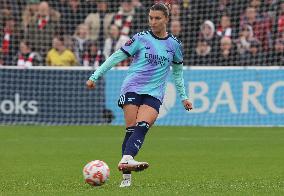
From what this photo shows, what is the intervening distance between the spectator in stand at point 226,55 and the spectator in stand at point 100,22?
2.85 metres

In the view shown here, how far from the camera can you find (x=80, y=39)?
22.4 m

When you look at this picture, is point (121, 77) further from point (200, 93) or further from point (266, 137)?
point (266, 137)

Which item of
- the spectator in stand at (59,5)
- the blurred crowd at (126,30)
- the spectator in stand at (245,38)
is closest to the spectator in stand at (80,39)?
the blurred crowd at (126,30)

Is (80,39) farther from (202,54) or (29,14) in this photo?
(202,54)

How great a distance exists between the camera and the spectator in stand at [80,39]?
22.3 m

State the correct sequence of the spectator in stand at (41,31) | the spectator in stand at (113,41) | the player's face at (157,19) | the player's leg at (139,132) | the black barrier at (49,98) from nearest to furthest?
the player's leg at (139,132), the player's face at (157,19), the black barrier at (49,98), the spectator in stand at (113,41), the spectator in stand at (41,31)

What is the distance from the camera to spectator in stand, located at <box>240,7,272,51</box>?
21.7m

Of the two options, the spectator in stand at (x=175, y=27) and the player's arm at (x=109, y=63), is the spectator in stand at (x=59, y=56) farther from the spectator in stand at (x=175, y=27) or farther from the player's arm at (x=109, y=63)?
the player's arm at (x=109, y=63)

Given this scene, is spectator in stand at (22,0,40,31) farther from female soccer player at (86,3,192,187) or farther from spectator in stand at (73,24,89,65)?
female soccer player at (86,3,192,187)

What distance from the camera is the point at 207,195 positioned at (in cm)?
859

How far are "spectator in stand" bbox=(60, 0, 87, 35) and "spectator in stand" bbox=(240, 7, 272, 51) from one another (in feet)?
13.2

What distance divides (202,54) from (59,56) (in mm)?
3404

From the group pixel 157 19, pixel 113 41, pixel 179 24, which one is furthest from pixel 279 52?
pixel 157 19

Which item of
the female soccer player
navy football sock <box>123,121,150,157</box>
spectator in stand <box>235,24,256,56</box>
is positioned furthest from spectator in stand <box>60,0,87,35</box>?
navy football sock <box>123,121,150,157</box>
